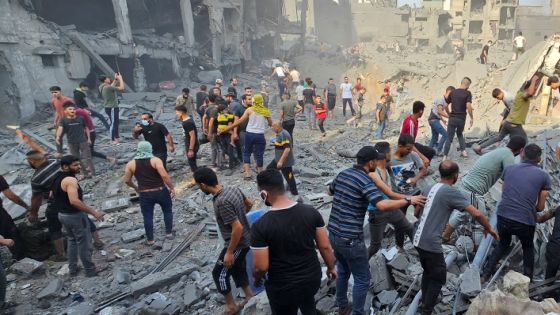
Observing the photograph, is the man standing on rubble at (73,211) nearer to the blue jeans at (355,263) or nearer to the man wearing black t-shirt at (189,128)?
the man wearing black t-shirt at (189,128)

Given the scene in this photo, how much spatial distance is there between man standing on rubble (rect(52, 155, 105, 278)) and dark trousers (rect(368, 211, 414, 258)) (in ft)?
12.1

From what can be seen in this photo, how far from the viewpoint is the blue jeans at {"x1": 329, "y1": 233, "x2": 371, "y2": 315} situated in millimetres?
3533

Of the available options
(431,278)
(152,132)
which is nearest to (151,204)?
(152,132)

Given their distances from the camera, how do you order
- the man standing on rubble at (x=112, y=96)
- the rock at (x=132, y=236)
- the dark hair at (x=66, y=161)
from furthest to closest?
the man standing on rubble at (x=112, y=96) < the rock at (x=132, y=236) < the dark hair at (x=66, y=161)

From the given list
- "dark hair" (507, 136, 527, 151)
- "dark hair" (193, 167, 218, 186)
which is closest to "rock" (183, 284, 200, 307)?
"dark hair" (193, 167, 218, 186)

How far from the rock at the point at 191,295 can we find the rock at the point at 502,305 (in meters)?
3.08

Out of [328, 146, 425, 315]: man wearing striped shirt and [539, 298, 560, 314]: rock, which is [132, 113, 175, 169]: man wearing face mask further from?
[539, 298, 560, 314]: rock

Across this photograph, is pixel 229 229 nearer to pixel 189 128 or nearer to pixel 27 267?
pixel 27 267

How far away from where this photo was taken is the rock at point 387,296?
4031mm

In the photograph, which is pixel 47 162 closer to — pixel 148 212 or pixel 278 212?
pixel 148 212

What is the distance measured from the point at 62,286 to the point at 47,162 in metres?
1.87

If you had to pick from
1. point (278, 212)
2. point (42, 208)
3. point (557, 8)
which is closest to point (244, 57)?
Answer: point (42, 208)

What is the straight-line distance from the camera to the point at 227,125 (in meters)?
8.29

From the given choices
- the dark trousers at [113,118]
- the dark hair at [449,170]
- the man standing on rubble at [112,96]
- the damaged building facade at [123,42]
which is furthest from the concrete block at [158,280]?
the damaged building facade at [123,42]
